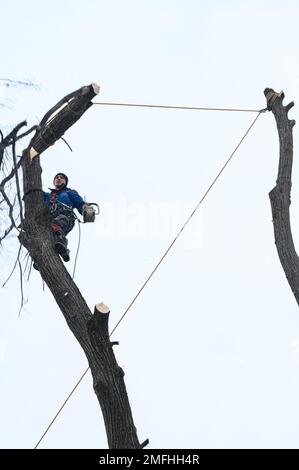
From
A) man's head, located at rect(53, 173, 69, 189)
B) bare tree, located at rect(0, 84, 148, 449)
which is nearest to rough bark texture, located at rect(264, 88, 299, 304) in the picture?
bare tree, located at rect(0, 84, 148, 449)

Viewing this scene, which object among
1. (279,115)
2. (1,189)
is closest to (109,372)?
(1,189)

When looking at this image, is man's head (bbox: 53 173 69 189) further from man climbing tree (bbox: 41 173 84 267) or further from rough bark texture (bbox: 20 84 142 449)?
rough bark texture (bbox: 20 84 142 449)

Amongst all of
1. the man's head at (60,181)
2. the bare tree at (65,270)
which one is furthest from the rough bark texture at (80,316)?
the man's head at (60,181)

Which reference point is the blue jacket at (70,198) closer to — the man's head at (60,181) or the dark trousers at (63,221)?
the man's head at (60,181)

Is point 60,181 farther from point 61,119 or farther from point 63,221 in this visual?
point 61,119

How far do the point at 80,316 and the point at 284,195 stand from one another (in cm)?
158

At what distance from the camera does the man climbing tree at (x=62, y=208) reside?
6.50 meters

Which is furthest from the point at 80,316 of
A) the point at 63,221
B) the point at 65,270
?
the point at 63,221

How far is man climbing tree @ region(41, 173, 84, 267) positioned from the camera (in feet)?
21.3

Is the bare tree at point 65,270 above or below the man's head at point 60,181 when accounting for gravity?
below

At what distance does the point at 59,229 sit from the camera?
670cm

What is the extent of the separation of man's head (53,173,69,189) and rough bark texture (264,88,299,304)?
2076 mm

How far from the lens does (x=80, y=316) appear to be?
5.78 meters

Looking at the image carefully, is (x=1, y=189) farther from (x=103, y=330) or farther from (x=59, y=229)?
(x=103, y=330)
